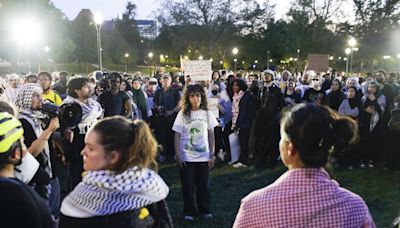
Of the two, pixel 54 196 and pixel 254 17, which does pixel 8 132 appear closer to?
pixel 54 196

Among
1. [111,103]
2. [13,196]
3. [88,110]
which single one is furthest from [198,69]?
[13,196]

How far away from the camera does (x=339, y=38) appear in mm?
46438

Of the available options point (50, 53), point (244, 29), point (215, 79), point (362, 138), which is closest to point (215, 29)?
point (244, 29)

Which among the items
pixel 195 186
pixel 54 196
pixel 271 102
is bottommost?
pixel 195 186

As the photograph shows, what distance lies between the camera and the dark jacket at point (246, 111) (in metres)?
9.04

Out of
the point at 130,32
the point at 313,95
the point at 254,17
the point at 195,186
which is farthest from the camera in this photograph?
the point at 130,32

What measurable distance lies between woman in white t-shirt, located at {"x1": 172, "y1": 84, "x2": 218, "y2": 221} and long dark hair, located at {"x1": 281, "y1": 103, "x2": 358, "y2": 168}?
3.40 metres

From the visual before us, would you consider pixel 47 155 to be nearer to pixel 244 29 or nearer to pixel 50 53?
pixel 244 29

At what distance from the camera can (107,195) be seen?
2.05 m

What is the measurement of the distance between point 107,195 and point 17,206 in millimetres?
411

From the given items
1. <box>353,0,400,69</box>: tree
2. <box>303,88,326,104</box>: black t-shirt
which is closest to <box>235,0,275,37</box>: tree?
<box>353,0,400,69</box>: tree

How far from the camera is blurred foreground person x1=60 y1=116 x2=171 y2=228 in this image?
2049mm

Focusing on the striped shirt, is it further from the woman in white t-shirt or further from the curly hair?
the curly hair

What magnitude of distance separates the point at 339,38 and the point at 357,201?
47602mm
